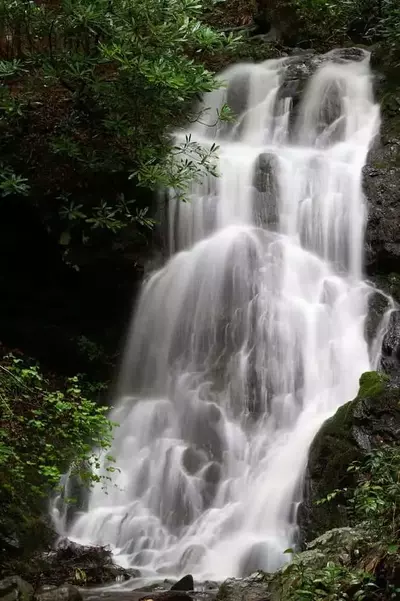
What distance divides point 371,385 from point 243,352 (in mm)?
2620

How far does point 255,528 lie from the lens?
291 inches

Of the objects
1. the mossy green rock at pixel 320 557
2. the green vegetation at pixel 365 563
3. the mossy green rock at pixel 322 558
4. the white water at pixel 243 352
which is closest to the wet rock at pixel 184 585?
the white water at pixel 243 352

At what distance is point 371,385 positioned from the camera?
7.55 meters

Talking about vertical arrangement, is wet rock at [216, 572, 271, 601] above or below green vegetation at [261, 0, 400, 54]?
below

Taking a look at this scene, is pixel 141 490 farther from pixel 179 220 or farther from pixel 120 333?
pixel 179 220

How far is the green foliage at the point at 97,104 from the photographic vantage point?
927 centimetres

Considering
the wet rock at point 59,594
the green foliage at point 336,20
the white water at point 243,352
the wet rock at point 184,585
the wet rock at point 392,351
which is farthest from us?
the green foliage at point 336,20

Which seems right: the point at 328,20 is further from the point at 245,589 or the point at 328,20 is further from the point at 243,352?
the point at 245,589

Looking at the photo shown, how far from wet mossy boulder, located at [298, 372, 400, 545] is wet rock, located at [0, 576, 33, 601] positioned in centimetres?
278

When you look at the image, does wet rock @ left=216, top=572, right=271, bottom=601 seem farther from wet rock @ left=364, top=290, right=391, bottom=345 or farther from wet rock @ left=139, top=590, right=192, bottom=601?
wet rock @ left=364, top=290, right=391, bottom=345

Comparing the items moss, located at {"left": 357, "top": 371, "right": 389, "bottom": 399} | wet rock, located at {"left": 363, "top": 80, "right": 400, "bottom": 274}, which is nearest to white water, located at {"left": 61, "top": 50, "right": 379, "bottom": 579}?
wet rock, located at {"left": 363, "top": 80, "right": 400, "bottom": 274}

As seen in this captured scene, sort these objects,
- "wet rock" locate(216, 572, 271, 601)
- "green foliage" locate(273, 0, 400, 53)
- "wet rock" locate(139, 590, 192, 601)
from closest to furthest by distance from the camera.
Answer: "wet rock" locate(216, 572, 271, 601), "wet rock" locate(139, 590, 192, 601), "green foliage" locate(273, 0, 400, 53)

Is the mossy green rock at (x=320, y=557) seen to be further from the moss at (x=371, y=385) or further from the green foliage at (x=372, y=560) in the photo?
the moss at (x=371, y=385)

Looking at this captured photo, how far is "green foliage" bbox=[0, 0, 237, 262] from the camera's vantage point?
9266 millimetres
